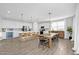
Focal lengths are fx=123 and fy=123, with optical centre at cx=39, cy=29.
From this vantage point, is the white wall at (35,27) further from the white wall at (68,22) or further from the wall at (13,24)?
the white wall at (68,22)

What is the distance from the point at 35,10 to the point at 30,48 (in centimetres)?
77

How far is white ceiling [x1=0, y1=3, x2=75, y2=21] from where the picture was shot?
243 cm

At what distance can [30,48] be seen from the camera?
2463 mm

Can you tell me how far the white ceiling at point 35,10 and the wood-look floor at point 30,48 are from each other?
1.64 feet

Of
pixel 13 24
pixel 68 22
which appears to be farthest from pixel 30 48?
pixel 68 22

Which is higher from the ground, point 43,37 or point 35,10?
point 35,10

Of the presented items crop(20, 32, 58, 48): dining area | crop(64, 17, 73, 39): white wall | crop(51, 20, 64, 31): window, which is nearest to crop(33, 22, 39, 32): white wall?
crop(20, 32, 58, 48): dining area

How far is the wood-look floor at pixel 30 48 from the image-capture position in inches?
95.6

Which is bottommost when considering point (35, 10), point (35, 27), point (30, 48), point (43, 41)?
point (30, 48)

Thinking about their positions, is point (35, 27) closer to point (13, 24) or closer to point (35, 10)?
point (35, 10)

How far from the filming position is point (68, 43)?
2.49 meters

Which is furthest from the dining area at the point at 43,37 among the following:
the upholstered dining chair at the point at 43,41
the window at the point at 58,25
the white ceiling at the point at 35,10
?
the white ceiling at the point at 35,10
